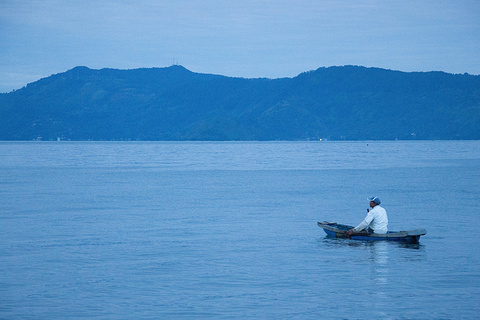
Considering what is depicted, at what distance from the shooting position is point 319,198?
146ft

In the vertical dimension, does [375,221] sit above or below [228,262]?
above

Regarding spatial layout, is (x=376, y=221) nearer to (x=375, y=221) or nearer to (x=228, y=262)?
(x=375, y=221)

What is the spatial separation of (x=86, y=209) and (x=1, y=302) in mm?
21113

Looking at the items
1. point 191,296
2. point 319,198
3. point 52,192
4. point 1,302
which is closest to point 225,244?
point 191,296

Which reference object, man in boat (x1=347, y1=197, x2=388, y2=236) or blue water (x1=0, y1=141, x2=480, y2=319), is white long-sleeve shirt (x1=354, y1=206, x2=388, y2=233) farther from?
blue water (x1=0, y1=141, x2=480, y2=319)

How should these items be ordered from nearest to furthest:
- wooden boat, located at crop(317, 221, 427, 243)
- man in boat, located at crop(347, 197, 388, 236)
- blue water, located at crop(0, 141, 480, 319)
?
blue water, located at crop(0, 141, 480, 319)
wooden boat, located at crop(317, 221, 427, 243)
man in boat, located at crop(347, 197, 388, 236)

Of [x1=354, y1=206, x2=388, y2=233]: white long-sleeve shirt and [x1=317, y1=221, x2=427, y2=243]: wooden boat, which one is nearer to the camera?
[x1=317, y1=221, x2=427, y2=243]: wooden boat

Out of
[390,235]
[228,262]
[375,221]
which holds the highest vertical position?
[375,221]

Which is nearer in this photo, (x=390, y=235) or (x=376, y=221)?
(x=390, y=235)

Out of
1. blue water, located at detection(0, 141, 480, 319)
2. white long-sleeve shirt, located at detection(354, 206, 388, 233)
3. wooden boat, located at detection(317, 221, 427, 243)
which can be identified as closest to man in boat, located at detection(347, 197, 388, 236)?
white long-sleeve shirt, located at detection(354, 206, 388, 233)

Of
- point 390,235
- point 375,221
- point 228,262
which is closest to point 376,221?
point 375,221

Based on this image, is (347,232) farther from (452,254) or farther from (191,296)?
(191,296)

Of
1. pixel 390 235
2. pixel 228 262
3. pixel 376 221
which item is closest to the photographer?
pixel 228 262

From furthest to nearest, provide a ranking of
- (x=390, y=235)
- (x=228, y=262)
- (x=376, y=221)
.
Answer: (x=376, y=221)
(x=390, y=235)
(x=228, y=262)
